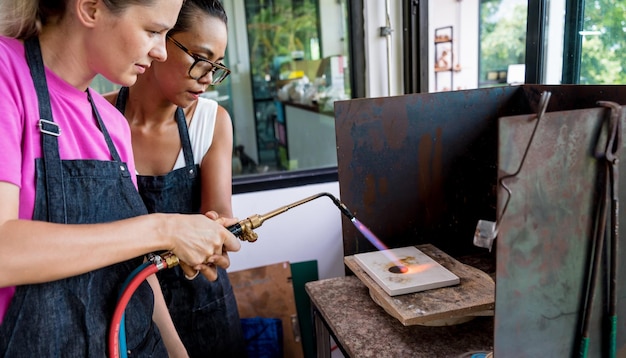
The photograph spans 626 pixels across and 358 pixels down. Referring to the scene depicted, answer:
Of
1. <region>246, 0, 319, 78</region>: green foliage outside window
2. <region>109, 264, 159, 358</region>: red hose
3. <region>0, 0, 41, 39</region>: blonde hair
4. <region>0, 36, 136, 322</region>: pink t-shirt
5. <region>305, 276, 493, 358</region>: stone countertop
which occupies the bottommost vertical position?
<region>305, 276, 493, 358</region>: stone countertop

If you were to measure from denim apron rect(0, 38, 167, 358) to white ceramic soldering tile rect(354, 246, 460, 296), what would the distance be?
0.51 metres

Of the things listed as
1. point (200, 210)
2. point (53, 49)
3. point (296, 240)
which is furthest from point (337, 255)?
point (53, 49)

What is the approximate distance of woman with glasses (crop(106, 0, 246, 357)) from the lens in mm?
1176

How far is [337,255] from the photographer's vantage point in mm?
2182

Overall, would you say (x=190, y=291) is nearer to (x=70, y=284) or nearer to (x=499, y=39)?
(x=70, y=284)

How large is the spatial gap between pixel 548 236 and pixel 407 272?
1.35ft

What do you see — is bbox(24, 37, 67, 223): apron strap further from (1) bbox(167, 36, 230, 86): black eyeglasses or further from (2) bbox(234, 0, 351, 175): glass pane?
(2) bbox(234, 0, 351, 175): glass pane

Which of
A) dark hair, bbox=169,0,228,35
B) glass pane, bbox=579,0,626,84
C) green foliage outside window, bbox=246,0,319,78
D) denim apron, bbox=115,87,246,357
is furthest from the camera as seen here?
green foliage outside window, bbox=246,0,319,78

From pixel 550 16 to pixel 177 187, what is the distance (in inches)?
49.9

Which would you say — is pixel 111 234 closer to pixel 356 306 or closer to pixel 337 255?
pixel 356 306

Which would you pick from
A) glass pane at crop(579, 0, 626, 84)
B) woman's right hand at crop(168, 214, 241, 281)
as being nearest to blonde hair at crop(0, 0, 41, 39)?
woman's right hand at crop(168, 214, 241, 281)

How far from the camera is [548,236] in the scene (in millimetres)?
708

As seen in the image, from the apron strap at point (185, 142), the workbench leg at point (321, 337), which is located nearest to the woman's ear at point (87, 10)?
the apron strap at point (185, 142)

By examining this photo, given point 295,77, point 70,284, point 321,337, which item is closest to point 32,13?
point 70,284
